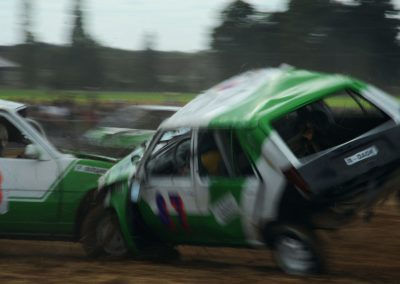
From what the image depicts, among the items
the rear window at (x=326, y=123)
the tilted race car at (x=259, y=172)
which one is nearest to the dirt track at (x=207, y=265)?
the tilted race car at (x=259, y=172)

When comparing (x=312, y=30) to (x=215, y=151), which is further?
(x=312, y=30)

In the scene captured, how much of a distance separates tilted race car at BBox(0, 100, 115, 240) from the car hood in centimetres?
27

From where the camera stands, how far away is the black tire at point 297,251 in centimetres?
668

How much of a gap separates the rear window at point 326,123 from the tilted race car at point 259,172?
1 cm

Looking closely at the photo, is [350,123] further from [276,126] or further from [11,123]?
[11,123]

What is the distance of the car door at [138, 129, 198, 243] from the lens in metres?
7.29

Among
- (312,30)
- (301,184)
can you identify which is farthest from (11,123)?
(312,30)

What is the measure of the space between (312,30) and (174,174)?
14.5 metres

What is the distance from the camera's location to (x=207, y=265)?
7.83 metres

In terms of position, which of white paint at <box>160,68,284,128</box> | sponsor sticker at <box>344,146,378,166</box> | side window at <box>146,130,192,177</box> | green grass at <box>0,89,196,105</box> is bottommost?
green grass at <box>0,89,196,105</box>

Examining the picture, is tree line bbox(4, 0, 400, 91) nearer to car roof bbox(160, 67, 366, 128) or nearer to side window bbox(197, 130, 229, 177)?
car roof bbox(160, 67, 366, 128)

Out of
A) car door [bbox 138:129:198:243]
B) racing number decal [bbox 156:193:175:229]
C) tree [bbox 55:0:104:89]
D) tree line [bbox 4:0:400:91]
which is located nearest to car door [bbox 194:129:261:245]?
car door [bbox 138:129:198:243]

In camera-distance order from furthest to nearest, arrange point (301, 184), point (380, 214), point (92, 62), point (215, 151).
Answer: point (92, 62) → point (380, 214) → point (215, 151) → point (301, 184)

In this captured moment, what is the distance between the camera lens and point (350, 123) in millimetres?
8125
